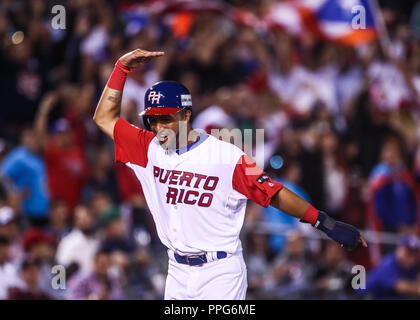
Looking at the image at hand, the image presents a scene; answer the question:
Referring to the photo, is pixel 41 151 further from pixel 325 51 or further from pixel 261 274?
pixel 325 51

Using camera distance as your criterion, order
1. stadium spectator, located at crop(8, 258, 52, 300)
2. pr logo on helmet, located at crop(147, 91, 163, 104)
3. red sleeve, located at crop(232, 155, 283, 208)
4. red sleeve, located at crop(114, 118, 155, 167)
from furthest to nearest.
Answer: stadium spectator, located at crop(8, 258, 52, 300)
red sleeve, located at crop(114, 118, 155, 167)
pr logo on helmet, located at crop(147, 91, 163, 104)
red sleeve, located at crop(232, 155, 283, 208)

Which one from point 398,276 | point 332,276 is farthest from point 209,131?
point 398,276

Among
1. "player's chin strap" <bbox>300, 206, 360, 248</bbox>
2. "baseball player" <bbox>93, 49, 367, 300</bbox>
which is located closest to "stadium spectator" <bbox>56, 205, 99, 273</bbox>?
"baseball player" <bbox>93, 49, 367, 300</bbox>

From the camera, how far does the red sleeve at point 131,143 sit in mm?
6355

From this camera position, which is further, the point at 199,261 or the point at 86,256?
the point at 86,256

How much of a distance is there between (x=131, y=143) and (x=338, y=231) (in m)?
1.63

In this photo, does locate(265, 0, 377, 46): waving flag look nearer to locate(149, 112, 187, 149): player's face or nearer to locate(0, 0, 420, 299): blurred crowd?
locate(0, 0, 420, 299): blurred crowd

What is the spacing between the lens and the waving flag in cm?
1233

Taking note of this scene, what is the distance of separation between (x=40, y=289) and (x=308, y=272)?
10.4ft

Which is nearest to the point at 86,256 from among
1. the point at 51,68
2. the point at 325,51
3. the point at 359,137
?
the point at 51,68

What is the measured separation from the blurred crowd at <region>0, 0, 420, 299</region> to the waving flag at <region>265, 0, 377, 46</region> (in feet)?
1.22

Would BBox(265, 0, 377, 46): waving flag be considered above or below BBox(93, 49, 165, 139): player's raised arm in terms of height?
above
